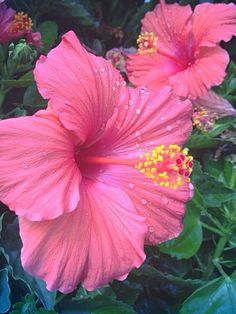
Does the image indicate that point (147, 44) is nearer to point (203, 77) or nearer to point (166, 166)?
point (203, 77)

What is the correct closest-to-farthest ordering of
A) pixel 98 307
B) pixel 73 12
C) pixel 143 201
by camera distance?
1. pixel 143 201
2. pixel 98 307
3. pixel 73 12

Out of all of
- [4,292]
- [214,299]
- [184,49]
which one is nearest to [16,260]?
[4,292]

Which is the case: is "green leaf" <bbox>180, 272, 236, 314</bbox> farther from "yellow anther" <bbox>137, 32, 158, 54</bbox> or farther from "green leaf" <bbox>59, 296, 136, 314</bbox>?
"yellow anther" <bbox>137, 32, 158, 54</bbox>

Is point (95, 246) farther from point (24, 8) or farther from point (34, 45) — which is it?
point (24, 8)

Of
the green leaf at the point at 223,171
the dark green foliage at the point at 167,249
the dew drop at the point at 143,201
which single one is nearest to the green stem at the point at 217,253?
the dark green foliage at the point at 167,249

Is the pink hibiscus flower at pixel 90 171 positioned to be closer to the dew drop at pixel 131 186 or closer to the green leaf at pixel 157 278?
the dew drop at pixel 131 186

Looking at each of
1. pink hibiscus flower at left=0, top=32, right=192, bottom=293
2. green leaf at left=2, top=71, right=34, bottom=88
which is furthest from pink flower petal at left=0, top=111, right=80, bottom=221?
green leaf at left=2, top=71, right=34, bottom=88

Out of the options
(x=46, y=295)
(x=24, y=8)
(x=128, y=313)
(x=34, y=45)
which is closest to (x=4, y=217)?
(x=46, y=295)
